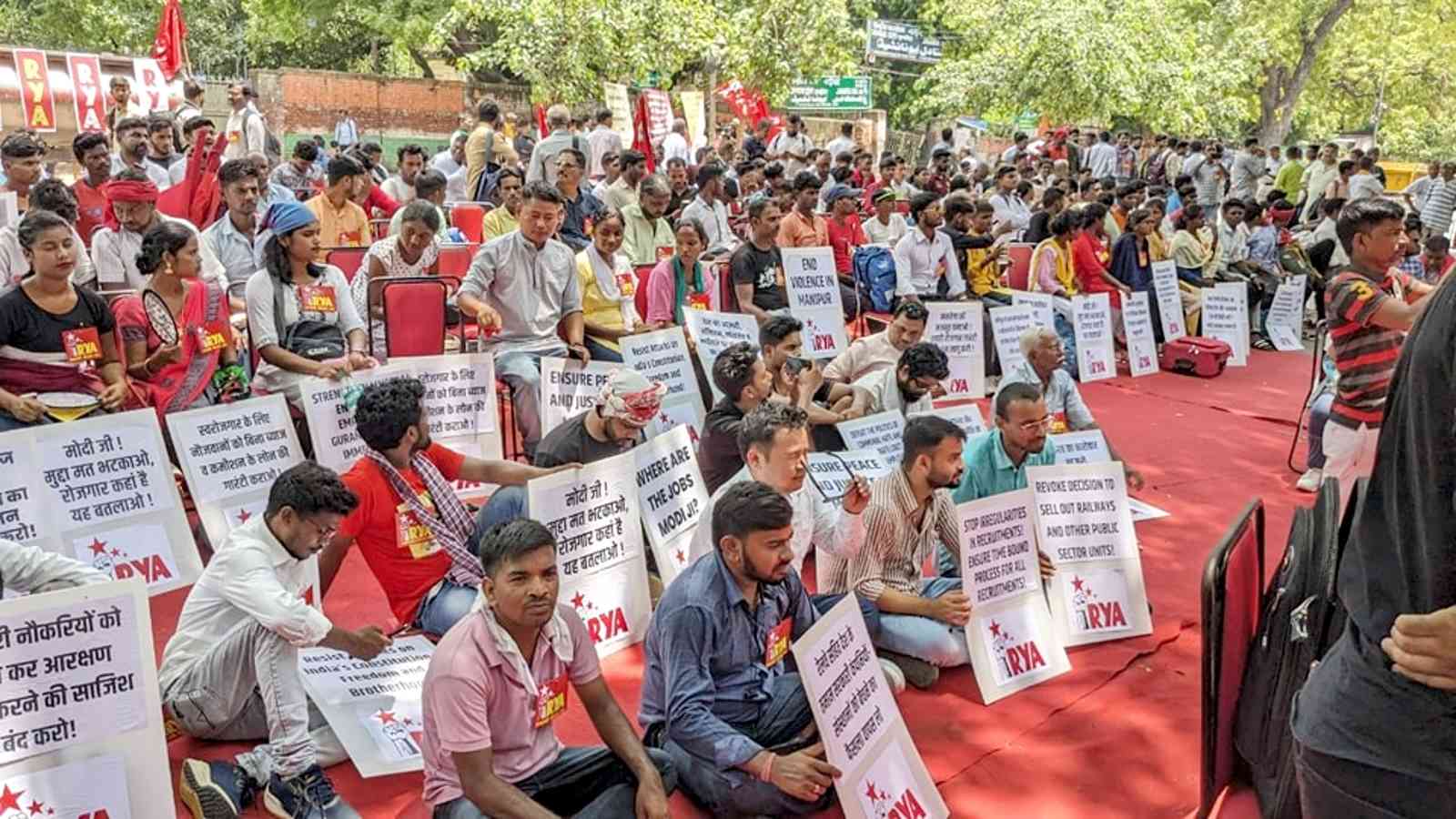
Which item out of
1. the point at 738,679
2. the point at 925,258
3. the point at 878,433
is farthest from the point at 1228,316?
the point at 738,679

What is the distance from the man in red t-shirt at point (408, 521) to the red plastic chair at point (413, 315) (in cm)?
200

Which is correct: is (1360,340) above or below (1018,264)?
below

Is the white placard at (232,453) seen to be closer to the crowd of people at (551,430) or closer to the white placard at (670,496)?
the crowd of people at (551,430)

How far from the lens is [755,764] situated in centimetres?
352

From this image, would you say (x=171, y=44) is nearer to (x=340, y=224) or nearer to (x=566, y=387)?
(x=340, y=224)

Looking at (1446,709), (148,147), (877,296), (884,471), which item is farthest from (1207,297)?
(1446,709)

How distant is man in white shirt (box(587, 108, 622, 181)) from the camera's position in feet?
47.4

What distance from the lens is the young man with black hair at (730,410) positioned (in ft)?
18.5

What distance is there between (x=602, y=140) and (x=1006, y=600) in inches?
423

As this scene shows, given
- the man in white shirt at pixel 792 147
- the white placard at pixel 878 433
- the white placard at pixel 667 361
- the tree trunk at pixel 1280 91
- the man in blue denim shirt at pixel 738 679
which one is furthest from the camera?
the tree trunk at pixel 1280 91

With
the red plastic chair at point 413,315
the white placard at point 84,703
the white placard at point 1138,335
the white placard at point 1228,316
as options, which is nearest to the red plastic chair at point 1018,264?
the white placard at point 1138,335

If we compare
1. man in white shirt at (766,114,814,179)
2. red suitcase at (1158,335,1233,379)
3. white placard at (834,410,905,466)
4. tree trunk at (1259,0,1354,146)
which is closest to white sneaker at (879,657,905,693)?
white placard at (834,410,905,466)

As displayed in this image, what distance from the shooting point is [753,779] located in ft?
12.2

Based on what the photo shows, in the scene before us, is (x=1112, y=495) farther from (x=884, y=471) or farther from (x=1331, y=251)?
(x=1331, y=251)
